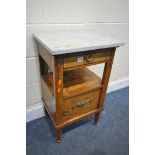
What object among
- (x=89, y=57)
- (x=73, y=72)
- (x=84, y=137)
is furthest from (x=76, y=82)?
(x=84, y=137)

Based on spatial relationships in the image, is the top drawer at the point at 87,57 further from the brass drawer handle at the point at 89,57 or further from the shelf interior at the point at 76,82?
the shelf interior at the point at 76,82

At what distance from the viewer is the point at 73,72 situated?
1.29 m

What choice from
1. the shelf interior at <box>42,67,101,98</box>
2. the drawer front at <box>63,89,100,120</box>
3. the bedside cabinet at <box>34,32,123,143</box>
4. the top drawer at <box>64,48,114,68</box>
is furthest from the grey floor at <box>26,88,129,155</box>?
the top drawer at <box>64,48,114,68</box>

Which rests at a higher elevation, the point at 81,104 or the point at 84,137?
the point at 81,104

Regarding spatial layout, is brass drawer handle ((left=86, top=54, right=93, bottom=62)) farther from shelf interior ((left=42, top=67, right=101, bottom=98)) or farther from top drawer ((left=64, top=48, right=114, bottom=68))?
shelf interior ((left=42, top=67, right=101, bottom=98))

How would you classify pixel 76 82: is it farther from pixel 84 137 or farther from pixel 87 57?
pixel 84 137

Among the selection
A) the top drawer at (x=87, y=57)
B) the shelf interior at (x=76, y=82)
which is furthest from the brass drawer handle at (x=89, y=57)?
the shelf interior at (x=76, y=82)

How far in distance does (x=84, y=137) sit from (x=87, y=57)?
717 mm

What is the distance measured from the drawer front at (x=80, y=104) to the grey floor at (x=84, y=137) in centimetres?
25

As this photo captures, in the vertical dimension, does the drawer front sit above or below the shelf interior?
below

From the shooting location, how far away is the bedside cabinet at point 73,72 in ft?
2.82

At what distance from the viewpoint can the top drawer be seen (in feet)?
2.85

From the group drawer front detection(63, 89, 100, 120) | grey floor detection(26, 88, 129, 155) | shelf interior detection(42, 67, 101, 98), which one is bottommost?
grey floor detection(26, 88, 129, 155)
